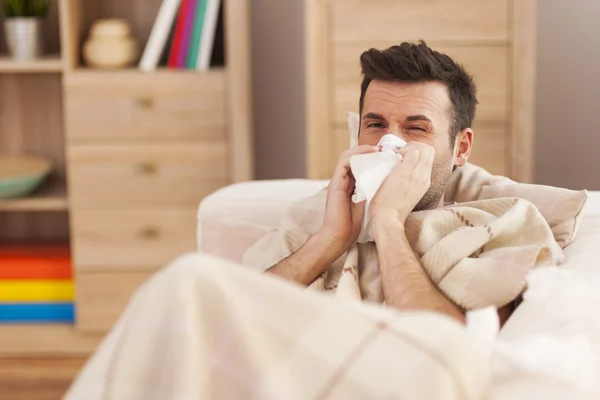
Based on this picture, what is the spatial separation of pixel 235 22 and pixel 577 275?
1781 millimetres

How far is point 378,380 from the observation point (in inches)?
36.4

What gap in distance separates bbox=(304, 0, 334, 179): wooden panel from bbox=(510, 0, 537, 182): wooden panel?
0.53 meters

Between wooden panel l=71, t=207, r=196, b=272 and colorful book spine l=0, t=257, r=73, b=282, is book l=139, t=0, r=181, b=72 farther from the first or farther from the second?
colorful book spine l=0, t=257, r=73, b=282

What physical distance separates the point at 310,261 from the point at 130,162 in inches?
58.1

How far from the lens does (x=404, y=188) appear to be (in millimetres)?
1516

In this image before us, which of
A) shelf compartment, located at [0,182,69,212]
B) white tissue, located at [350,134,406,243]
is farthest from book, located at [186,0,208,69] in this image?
white tissue, located at [350,134,406,243]

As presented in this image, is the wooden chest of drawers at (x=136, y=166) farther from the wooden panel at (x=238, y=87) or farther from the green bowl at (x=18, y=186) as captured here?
the green bowl at (x=18, y=186)

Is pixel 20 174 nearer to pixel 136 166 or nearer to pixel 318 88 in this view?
pixel 136 166

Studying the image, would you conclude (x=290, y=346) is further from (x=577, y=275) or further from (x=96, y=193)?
(x=96, y=193)

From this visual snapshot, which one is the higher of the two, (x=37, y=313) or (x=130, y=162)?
(x=130, y=162)

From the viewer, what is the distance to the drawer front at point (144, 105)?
9.48ft

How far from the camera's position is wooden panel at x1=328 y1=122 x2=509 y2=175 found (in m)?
2.77

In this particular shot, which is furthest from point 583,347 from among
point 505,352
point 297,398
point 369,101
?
point 369,101

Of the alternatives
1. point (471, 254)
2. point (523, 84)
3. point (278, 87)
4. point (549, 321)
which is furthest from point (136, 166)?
point (549, 321)
